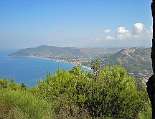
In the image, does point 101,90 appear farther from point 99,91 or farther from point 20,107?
point 20,107

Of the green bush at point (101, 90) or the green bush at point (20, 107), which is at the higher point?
the green bush at point (20, 107)

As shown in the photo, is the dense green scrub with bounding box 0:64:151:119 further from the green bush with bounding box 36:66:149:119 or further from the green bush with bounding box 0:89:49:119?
the green bush with bounding box 0:89:49:119

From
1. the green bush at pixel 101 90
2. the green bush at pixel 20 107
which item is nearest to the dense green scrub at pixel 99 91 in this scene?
the green bush at pixel 101 90

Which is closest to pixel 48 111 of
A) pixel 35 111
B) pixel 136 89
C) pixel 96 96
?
pixel 35 111

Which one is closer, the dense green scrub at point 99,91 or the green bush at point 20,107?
the green bush at point 20,107

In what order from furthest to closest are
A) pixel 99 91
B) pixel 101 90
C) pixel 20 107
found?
pixel 101 90 → pixel 99 91 → pixel 20 107

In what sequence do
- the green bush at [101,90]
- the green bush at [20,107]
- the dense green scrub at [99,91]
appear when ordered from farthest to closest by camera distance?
the green bush at [101,90] → the dense green scrub at [99,91] → the green bush at [20,107]

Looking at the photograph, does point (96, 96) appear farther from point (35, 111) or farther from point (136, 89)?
point (35, 111)

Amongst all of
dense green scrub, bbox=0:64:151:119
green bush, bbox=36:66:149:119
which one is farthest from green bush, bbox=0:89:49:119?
green bush, bbox=36:66:149:119

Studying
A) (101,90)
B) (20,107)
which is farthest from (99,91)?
(20,107)

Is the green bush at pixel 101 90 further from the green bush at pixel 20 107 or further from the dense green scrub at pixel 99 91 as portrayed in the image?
the green bush at pixel 20 107

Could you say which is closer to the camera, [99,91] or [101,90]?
[99,91]
